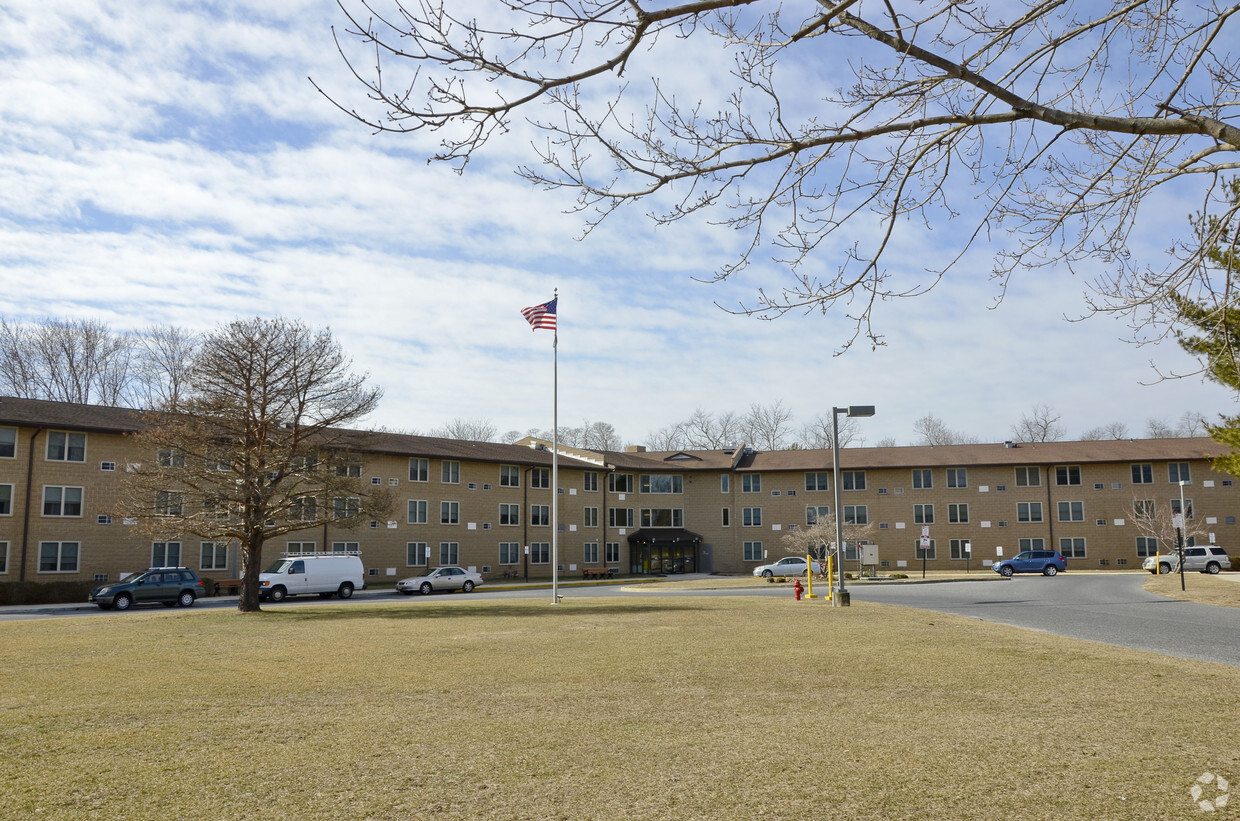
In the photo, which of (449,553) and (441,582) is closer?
(441,582)

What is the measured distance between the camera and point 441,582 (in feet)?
143

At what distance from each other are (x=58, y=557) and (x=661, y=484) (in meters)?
41.5

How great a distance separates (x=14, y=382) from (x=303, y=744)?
60.6 metres

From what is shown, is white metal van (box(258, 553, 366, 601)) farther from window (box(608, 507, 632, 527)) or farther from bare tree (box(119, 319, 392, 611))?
window (box(608, 507, 632, 527))

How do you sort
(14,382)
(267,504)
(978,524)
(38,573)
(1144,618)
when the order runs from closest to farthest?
(1144,618) → (267,504) → (38,573) → (14,382) → (978,524)

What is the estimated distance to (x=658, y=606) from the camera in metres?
27.8

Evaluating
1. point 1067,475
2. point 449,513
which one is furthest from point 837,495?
point 1067,475

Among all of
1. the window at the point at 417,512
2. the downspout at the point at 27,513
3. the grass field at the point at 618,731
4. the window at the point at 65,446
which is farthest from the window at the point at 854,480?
the grass field at the point at 618,731

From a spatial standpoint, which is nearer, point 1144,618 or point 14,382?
point 1144,618

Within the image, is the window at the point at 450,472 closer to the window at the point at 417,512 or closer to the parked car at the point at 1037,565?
the window at the point at 417,512

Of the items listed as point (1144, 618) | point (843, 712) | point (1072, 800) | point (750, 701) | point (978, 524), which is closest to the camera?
point (1072, 800)

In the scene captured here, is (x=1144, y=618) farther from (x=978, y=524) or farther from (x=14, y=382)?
(x=14, y=382)

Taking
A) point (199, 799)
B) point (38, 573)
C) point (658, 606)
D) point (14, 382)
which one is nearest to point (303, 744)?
point (199, 799)

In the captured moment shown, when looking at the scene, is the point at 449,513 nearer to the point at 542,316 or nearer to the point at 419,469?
the point at 419,469
